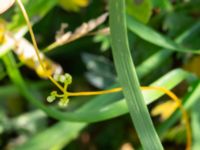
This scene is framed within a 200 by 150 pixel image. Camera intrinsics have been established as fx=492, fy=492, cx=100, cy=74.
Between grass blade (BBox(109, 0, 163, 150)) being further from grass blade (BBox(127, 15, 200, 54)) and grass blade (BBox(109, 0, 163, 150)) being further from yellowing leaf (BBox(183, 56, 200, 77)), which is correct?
yellowing leaf (BBox(183, 56, 200, 77))

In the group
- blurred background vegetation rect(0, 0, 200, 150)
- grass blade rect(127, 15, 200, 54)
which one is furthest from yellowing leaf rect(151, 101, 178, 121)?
grass blade rect(127, 15, 200, 54)

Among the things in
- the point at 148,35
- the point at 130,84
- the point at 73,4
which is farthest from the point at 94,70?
the point at 130,84

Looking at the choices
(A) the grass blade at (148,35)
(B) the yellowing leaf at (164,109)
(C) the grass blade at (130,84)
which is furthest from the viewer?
(B) the yellowing leaf at (164,109)

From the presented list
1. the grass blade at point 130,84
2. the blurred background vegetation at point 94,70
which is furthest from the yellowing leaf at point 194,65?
the grass blade at point 130,84

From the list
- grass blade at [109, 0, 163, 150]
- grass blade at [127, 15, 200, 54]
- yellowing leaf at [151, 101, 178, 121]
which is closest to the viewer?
grass blade at [109, 0, 163, 150]

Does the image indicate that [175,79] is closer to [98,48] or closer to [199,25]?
[199,25]

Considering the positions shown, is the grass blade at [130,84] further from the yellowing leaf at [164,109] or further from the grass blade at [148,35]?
the yellowing leaf at [164,109]
